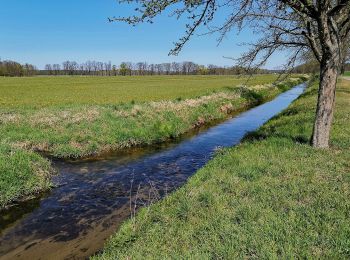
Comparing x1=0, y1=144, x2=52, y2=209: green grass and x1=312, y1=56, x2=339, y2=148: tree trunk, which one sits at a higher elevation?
x1=312, y1=56, x2=339, y2=148: tree trunk

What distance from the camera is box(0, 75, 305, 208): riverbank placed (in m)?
11.6

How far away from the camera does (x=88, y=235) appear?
8648 mm

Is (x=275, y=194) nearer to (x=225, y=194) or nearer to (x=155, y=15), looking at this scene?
(x=225, y=194)

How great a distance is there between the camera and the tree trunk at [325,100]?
1143 centimetres

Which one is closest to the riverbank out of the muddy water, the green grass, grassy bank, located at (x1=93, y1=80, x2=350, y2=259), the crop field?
the green grass

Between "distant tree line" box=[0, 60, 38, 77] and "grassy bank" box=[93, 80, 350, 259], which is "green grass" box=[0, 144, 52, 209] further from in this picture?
"distant tree line" box=[0, 60, 38, 77]

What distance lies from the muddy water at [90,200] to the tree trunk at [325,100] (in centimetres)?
503

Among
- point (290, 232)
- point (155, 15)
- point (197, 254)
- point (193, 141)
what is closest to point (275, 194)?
point (290, 232)

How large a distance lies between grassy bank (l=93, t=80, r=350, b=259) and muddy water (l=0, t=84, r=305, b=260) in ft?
4.23

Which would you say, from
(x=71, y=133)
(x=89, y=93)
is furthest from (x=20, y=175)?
(x=89, y=93)

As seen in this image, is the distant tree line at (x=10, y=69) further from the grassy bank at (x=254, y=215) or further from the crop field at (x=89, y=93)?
the grassy bank at (x=254, y=215)

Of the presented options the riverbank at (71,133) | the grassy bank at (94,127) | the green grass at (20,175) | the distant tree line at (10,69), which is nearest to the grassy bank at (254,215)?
the green grass at (20,175)

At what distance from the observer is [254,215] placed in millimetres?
7074

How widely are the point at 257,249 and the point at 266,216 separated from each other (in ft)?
4.16
